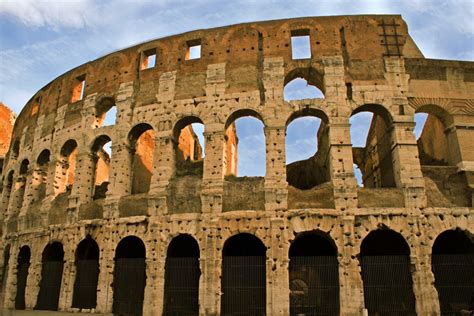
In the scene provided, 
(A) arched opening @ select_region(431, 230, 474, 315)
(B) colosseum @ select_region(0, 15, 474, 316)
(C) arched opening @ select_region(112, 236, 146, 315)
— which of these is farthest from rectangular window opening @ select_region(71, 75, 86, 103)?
(A) arched opening @ select_region(431, 230, 474, 315)

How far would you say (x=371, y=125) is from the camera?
16125 mm

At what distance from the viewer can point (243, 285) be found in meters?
11.1

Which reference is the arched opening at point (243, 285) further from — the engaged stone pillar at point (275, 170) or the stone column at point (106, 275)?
the stone column at point (106, 275)

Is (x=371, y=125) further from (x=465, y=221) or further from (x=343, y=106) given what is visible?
(x=465, y=221)

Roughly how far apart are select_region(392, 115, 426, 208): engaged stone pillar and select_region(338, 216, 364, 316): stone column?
1881mm

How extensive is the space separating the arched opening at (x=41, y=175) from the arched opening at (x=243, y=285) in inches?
359

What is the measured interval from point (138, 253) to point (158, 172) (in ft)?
10.7

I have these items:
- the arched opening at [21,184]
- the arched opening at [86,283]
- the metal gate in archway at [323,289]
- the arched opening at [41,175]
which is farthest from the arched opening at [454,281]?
the arched opening at [21,184]

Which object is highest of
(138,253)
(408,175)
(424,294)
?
(408,175)

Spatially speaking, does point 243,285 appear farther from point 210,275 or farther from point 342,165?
point 342,165

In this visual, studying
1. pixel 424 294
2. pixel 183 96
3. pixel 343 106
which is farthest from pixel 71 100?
pixel 424 294

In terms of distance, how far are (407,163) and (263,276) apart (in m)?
5.36

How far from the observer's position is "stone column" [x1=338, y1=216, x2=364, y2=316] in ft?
34.1

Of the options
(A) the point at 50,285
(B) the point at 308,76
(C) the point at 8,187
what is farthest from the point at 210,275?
(C) the point at 8,187
